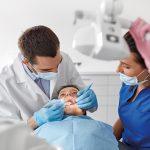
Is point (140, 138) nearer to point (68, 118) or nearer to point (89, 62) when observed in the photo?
point (68, 118)

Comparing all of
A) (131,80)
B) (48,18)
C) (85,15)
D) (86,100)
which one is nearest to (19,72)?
(86,100)

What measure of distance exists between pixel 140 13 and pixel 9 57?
1458mm

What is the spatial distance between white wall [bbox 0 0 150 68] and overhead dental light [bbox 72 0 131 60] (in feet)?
8.39

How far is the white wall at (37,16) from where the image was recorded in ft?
11.1

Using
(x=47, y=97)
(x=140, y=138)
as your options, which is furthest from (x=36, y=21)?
(x=140, y=138)

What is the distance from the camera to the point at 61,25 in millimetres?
3389

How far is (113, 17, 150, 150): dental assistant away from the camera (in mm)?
1750

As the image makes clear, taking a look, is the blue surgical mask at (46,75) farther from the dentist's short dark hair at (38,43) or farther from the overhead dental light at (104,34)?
the overhead dental light at (104,34)

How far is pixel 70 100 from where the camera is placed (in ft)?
6.23

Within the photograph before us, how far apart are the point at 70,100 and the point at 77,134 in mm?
318

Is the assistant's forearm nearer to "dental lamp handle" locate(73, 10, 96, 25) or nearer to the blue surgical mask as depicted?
the blue surgical mask

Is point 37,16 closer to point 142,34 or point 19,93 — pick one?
point 19,93

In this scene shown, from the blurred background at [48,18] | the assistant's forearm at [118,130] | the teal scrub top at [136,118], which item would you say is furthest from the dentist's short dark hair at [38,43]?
the blurred background at [48,18]

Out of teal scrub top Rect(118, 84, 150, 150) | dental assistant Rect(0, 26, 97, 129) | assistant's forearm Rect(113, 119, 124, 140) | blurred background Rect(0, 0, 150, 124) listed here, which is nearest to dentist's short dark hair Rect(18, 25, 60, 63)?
dental assistant Rect(0, 26, 97, 129)
